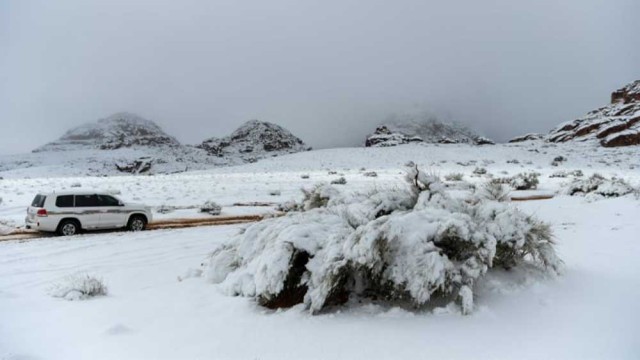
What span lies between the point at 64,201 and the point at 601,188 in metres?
19.9

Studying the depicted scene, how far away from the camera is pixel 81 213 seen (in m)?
16.3

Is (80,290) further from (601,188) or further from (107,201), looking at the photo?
(601,188)

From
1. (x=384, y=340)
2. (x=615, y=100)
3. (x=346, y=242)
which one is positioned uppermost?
(x=615, y=100)

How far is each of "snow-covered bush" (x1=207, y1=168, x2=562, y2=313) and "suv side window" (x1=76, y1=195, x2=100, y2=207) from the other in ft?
37.6

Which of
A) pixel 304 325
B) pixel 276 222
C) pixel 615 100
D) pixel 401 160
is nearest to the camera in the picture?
pixel 304 325

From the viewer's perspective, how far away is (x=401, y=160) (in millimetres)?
55094

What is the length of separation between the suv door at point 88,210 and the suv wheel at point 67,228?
0.89 ft

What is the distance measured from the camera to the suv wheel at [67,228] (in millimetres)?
16031

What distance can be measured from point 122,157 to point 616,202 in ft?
435

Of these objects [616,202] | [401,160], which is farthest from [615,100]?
[616,202]

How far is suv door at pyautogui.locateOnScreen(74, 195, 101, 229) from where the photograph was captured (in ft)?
53.8

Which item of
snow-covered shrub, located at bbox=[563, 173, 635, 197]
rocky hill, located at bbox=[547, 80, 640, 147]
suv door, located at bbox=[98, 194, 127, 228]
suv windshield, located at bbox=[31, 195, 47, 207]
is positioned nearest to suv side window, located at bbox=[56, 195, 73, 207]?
suv windshield, located at bbox=[31, 195, 47, 207]

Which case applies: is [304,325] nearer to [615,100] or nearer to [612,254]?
[612,254]

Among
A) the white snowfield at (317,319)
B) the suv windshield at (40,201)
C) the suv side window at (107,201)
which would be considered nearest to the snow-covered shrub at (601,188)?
the white snowfield at (317,319)
